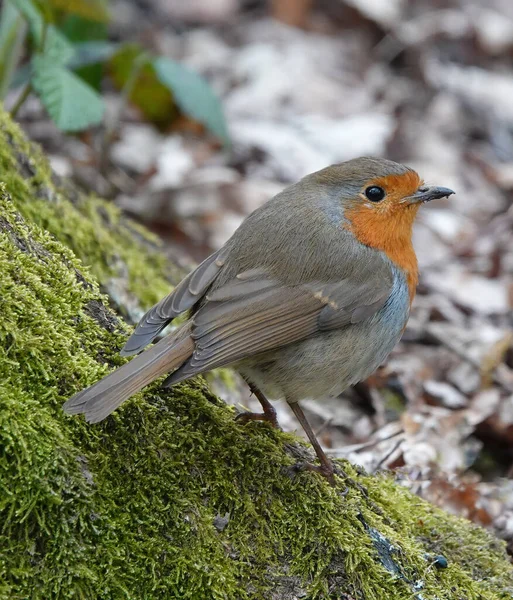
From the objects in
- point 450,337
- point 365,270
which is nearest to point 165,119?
point 450,337

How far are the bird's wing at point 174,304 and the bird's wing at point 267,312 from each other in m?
0.07

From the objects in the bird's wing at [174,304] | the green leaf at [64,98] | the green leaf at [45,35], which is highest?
the green leaf at [45,35]

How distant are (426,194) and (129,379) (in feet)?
5.51

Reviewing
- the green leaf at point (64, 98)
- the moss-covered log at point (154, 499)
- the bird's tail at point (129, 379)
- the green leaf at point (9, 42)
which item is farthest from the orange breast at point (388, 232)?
the green leaf at point (9, 42)

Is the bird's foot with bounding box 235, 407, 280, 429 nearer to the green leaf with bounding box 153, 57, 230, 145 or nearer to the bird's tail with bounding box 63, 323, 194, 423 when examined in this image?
the bird's tail with bounding box 63, 323, 194, 423

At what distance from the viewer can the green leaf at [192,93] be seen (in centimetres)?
557

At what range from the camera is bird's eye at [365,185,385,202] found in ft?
11.1

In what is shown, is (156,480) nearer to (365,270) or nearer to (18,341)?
(18,341)

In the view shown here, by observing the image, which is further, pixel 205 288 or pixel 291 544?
pixel 205 288

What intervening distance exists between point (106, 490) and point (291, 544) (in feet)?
2.05

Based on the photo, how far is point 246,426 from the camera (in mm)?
2834

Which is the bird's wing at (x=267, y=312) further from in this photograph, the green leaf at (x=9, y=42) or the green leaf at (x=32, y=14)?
the green leaf at (x=9, y=42)

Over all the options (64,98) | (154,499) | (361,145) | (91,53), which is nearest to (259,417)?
(154,499)

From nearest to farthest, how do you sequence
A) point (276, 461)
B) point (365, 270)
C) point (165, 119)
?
point (276, 461) → point (365, 270) → point (165, 119)
